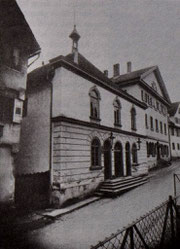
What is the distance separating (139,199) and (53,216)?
5.67 m

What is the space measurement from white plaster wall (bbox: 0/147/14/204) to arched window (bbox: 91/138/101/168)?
19.8ft

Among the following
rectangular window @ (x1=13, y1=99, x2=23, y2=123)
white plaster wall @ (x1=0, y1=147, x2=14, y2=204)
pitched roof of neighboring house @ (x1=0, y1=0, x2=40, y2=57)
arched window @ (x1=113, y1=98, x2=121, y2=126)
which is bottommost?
white plaster wall @ (x1=0, y1=147, x2=14, y2=204)

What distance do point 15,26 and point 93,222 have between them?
35.8ft

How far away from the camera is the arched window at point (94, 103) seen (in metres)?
14.9

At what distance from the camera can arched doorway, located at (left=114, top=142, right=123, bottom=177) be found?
1738 centimetres

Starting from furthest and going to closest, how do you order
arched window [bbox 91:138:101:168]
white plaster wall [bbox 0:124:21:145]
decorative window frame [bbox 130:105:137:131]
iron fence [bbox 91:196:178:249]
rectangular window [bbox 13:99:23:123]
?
decorative window frame [bbox 130:105:137:131]
arched window [bbox 91:138:101:168]
rectangular window [bbox 13:99:23:123]
white plaster wall [bbox 0:124:21:145]
iron fence [bbox 91:196:178:249]

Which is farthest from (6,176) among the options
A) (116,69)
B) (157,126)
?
(116,69)

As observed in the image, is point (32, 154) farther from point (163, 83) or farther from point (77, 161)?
point (163, 83)

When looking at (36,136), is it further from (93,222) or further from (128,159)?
(128,159)

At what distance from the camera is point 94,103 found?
15.2 metres

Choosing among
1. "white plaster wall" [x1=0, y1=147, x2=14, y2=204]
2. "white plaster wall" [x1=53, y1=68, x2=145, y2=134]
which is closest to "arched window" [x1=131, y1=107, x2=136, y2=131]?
"white plaster wall" [x1=53, y1=68, x2=145, y2=134]

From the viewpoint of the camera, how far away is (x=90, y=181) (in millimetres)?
13578

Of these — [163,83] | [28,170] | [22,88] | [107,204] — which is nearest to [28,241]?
[107,204]

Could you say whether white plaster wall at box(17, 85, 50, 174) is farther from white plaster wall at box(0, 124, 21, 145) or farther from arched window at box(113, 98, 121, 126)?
arched window at box(113, 98, 121, 126)
